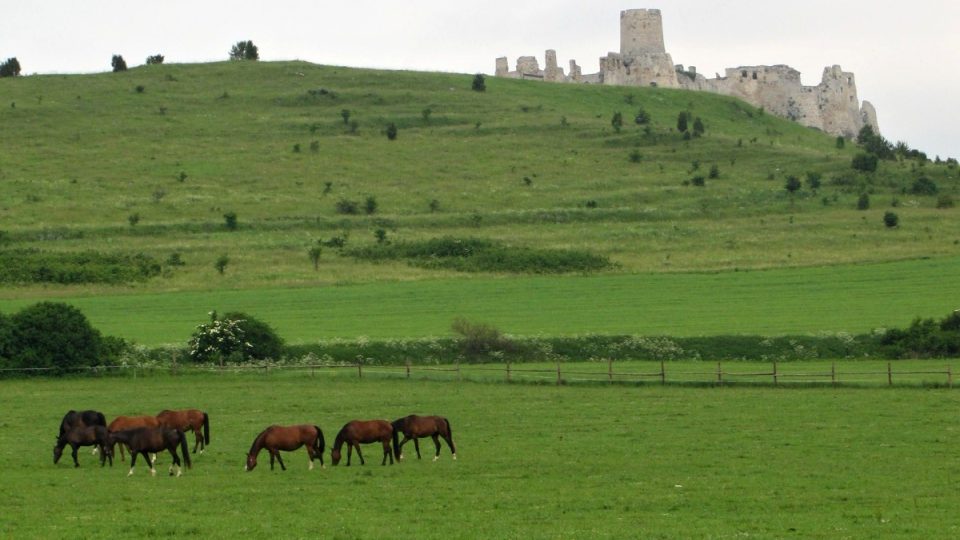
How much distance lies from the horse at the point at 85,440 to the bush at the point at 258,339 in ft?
83.9

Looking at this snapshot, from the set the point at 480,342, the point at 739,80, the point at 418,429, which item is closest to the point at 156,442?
the point at 418,429

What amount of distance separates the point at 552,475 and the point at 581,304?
43375 mm

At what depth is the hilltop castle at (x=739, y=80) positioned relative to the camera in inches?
6516

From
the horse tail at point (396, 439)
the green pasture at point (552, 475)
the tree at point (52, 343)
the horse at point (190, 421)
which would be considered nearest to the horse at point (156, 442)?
the green pasture at point (552, 475)

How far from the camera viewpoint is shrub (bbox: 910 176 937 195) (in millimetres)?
103812

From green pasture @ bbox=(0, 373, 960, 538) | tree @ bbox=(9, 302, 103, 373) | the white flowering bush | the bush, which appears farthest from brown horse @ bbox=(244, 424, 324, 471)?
the bush

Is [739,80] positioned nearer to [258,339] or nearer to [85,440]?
[258,339]

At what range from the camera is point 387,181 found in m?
114

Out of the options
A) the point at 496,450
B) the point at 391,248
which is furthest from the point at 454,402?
the point at 391,248

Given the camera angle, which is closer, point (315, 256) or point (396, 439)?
point (396, 439)

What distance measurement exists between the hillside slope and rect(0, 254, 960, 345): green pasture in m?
3.73

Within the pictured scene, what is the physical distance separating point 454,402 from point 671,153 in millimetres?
83864

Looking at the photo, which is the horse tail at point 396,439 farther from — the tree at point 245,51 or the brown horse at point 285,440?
the tree at point 245,51

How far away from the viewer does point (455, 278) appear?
3169 inches
